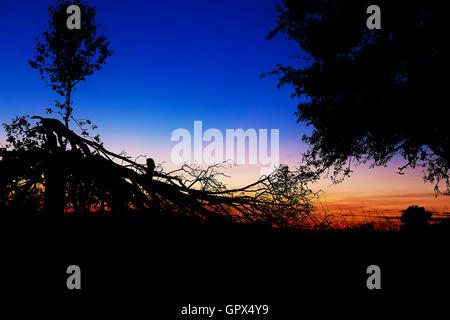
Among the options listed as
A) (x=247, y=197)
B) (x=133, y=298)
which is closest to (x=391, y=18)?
(x=247, y=197)

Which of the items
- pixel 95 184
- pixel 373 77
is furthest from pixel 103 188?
pixel 373 77

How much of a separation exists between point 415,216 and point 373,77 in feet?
22.1

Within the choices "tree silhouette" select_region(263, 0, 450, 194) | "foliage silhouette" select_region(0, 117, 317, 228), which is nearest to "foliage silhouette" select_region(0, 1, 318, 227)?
"foliage silhouette" select_region(0, 117, 317, 228)

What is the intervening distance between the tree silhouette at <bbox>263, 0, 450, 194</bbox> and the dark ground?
6.07 m

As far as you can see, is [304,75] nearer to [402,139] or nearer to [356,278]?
[402,139]

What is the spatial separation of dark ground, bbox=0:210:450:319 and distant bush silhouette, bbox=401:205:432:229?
6522mm

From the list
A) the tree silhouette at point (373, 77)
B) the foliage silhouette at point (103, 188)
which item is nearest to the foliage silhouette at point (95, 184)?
the foliage silhouette at point (103, 188)

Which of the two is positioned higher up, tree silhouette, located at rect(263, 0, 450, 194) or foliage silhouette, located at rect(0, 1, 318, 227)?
tree silhouette, located at rect(263, 0, 450, 194)

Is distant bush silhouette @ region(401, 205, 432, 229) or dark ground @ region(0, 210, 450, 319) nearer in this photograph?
dark ground @ region(0, 210, 450, 319)

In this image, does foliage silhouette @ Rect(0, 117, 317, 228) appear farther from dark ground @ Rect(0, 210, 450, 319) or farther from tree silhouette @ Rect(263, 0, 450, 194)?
tree silhouette @ Rect(263, 0, 450, 194)

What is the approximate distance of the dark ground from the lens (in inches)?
A: 213

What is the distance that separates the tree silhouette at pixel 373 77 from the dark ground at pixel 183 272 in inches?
239

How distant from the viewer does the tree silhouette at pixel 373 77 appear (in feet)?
36.9
